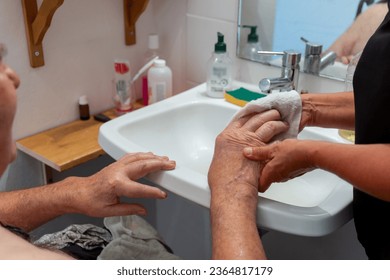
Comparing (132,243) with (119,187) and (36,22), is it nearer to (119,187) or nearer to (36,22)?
(119,187)

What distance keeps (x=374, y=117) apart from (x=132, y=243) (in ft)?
1.85

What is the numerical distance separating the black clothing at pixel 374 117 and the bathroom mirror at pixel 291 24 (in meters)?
0.37

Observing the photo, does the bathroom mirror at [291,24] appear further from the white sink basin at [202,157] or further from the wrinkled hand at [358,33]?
the white sink basin at [202,157]

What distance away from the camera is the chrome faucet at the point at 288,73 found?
116 centimetres

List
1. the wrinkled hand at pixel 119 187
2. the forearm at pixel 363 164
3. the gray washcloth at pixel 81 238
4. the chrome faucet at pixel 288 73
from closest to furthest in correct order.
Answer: the forearm at pixel 363 164 → the wrinkled hand at pixel 119 187 → the gray washcloth at pixel 81 238 → the chrome faucet at pixel 288 73

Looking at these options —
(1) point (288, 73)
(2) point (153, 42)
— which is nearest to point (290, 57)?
(1) point (288, 73)

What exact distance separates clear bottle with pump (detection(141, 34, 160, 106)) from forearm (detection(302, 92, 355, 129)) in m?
0.64

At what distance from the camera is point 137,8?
4.77 feet

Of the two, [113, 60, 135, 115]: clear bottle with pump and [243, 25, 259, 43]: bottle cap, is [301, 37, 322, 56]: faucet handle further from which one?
[113, 60, 135, 115]: clear bottle with pump

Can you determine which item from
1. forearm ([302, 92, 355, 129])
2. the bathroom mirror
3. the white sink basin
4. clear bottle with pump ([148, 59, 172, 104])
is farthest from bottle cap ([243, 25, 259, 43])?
forearm ([302, 92, 355, 129])

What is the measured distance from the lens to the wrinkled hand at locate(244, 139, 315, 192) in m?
0.81

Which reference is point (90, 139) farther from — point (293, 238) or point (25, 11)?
point (293, 238)

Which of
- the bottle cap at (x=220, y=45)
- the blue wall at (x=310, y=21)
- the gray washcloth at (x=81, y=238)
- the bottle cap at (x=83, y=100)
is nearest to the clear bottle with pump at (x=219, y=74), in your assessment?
the bottle cap at (x=220, y=45)
